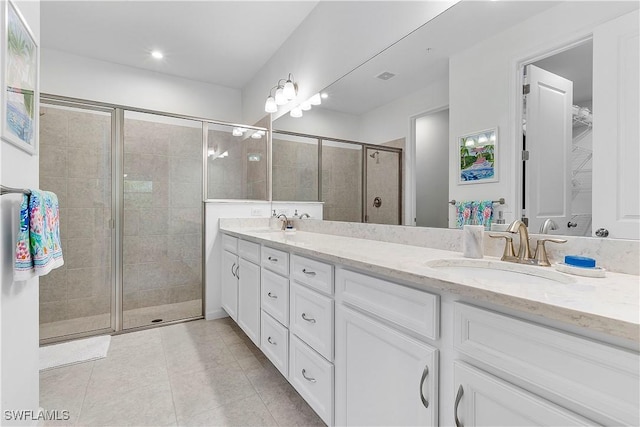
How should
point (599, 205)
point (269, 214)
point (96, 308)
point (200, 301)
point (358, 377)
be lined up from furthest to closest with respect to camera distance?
point (269, 214)
point (200, 301)
point (96, 308)
point (358, 377)
point (599, 205)

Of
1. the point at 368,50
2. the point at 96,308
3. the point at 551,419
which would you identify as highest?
the point at 368,50

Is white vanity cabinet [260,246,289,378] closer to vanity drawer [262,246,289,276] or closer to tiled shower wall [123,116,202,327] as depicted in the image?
vanity drawer [262,246,289,276]

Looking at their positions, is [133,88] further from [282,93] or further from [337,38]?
[337,38]

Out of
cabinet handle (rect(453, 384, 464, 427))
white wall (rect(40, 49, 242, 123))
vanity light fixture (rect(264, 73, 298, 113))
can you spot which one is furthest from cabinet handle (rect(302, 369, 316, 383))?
white wall (rect(40, 49, 242, 123))

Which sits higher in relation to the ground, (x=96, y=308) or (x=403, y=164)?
(x=403, y=164)

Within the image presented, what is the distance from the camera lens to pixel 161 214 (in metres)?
2.84

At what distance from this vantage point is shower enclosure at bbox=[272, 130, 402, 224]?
5.98 ft

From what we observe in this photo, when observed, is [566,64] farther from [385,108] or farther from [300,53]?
[300,53]

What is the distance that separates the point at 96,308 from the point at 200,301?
84 cm

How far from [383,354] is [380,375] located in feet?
0.26

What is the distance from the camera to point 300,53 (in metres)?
2.68

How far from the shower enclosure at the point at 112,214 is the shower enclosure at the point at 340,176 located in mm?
966

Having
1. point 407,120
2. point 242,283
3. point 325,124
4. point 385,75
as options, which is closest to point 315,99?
point 325,124

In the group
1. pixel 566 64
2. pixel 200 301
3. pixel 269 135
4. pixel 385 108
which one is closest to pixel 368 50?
pixel 385 108
